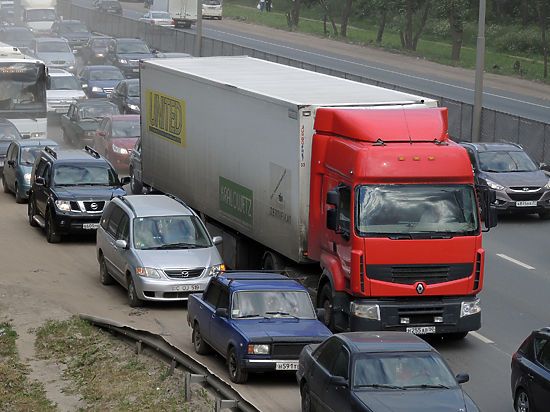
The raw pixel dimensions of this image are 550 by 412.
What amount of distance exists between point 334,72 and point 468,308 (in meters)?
29.0

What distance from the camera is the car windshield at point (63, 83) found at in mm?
48281

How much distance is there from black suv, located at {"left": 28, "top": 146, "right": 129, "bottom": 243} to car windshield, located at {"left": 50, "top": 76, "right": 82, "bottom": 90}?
19.8m

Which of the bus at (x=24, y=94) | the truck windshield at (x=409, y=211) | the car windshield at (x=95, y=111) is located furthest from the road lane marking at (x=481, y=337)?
the car windshield at (x=95, y=111)

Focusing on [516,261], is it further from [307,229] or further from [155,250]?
[155,250]

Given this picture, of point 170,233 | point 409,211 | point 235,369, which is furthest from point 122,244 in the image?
point 409,211

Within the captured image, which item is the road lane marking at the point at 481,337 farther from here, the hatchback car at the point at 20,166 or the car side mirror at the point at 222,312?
the hatchback car at the point at 20,166

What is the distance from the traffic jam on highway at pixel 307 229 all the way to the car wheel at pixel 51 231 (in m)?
0.07

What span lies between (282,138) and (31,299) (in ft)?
18.8

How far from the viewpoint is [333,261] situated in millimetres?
17688

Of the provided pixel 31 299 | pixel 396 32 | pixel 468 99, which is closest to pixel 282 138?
pixel 31 299

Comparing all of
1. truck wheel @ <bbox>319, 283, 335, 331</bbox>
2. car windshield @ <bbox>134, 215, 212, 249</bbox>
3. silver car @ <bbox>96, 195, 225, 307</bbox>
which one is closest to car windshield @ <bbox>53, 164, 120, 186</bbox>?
silver car @ <bbox>96, 195, 225, 307</bbox>

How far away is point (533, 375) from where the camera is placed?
44.0 feet

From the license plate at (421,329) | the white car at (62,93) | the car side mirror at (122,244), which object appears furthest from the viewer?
the white car at (62,93)

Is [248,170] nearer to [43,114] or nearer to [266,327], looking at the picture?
[266,327]
